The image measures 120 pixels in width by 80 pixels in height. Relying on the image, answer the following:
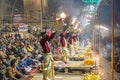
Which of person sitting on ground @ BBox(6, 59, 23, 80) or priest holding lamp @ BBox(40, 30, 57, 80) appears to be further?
person sitting on ground @ BBox(6, 59, 23, 80)

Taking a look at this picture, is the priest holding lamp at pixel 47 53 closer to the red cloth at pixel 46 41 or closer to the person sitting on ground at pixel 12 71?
the red cloth at pixel 46 41

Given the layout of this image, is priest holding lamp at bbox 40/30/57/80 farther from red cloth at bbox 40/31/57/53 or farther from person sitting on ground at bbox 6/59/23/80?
person sitting on ground at bbox 6/59/23/80

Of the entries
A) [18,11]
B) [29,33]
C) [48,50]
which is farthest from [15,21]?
[48,50]

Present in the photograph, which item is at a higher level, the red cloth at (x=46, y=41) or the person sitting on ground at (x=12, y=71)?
the red cloth at (x=46, y=41)

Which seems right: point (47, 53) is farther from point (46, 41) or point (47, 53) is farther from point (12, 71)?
point (12, 71)

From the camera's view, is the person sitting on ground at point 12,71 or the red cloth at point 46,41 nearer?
the red cloth at point 46,41

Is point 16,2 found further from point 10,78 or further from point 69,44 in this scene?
point 10,78

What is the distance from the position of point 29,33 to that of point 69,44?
16.5 m

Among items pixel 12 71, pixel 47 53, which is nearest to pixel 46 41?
pixel 47 53

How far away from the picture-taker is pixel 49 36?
7.69m

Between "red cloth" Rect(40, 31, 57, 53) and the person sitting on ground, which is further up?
"red cloth" Rect(40, 31, 57, 53)

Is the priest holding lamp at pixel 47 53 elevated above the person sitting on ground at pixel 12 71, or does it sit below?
above

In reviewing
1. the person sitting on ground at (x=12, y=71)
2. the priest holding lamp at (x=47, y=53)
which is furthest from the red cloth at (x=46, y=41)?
the person sitting on ground at (x=12, y=71)

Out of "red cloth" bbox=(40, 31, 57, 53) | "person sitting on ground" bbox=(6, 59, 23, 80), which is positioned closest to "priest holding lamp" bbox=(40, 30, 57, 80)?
"red cloth" bbox=(40, 31, 57, 53)
